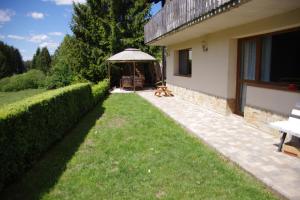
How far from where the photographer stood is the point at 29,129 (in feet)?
16.1

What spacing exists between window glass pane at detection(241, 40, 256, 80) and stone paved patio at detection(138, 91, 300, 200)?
4.48 feet

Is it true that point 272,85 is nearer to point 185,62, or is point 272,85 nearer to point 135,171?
point 135,171

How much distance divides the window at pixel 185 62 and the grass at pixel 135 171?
24.7 feet

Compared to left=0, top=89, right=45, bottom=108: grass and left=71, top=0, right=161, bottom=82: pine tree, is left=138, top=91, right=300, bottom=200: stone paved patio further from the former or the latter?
left=0, top=89, right=45, bottom=108: grass

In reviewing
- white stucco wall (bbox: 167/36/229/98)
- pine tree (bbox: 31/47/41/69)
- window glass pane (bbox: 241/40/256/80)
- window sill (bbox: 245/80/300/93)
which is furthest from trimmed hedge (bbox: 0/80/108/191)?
pine tree (bbox: 31/47/41/69)

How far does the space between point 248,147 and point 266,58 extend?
9.28 feet

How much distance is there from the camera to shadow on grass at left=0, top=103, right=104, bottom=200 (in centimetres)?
402

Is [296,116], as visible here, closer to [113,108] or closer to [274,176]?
[274,176]

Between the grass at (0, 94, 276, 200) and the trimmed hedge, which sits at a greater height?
the trimmed hedge

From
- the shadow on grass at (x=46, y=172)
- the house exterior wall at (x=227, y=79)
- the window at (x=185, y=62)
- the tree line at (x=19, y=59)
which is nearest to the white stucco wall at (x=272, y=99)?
the house exterior wall at (x=227, y=79)

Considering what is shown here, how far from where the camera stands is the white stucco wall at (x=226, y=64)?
Result: 623 centimetres

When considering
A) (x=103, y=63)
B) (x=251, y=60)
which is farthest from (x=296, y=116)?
(x=103, y=63)

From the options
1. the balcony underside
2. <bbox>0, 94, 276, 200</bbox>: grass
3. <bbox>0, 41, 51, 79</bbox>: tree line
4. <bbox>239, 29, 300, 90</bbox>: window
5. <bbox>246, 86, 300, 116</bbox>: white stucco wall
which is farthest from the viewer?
<bbox>0, 41, 51, 79</bbox>: tree line

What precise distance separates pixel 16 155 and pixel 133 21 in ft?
61.8
